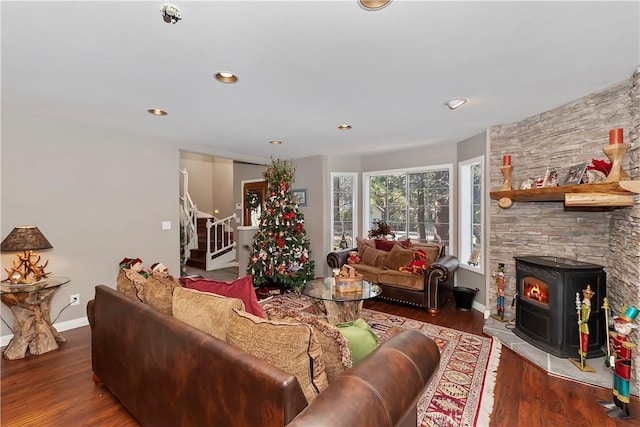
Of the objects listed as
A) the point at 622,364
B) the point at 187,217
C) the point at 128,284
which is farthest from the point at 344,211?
the point at 622,364

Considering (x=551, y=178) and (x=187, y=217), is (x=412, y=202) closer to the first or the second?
(x=551, y=178)

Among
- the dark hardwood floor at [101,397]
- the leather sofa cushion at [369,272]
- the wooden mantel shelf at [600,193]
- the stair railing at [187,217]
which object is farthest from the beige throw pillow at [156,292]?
the stair railing at [187,217]

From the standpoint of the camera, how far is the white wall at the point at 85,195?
10.6 feet

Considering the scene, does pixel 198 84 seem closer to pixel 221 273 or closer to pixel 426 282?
pixel 426 282

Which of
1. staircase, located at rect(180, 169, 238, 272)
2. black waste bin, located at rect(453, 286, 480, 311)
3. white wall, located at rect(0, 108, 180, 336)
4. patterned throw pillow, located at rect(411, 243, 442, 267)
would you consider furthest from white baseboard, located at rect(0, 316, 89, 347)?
black waste bin, located at rect(453, 286, 480, 311)

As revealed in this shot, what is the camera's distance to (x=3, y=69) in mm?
2203

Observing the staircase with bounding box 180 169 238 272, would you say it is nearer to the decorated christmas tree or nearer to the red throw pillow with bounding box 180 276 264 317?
the decorated christmas tree

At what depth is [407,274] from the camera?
4.32 metres

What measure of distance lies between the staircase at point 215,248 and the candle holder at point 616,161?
6582mm

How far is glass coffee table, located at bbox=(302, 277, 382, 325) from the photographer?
3.19 m

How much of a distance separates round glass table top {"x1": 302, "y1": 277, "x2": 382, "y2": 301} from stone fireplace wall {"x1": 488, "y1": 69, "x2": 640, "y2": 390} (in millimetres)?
1691

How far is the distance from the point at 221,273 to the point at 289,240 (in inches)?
90.5

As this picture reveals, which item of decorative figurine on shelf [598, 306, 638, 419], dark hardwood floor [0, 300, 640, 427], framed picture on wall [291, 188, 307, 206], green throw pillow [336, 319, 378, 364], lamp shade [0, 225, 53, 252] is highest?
framed picture on wall [291, 188, 307, 206]

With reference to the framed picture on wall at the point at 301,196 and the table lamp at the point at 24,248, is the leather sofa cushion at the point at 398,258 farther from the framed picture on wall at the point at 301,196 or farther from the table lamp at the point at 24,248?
the table lamp at the point at 24,248
